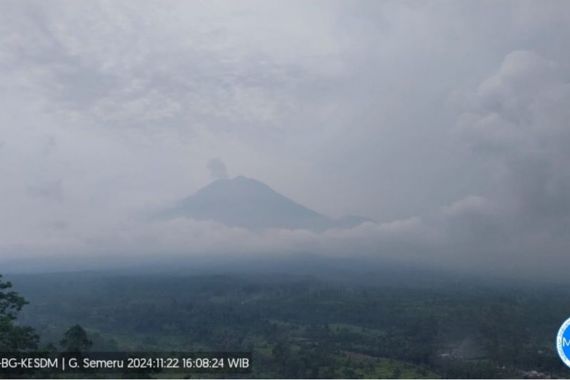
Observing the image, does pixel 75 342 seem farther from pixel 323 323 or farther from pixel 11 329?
pixel 323 323

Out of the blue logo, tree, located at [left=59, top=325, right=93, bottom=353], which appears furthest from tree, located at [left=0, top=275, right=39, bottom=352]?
the blue logo

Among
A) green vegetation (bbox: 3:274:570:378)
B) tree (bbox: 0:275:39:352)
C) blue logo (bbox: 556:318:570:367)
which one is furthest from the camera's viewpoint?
green vegetation (bbox: 3:274:570:378)

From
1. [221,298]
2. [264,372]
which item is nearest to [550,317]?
[264,372]

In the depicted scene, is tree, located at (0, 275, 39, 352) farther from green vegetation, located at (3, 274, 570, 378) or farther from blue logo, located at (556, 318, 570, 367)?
blue logo, located at (556, 318, 570, 367)

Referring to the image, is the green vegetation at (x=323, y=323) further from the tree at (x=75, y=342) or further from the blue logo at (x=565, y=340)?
the blue logo at (x=565, y=340)

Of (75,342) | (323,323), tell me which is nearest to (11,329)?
(75,342)

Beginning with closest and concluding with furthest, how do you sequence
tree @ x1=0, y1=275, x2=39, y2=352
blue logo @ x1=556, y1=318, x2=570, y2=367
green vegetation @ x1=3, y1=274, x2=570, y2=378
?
blue logo @ x1=556, y1=318, x2=570, y2=367, tree @ x1=0, y1=275, x2=39, y2=352, green vegetation @ x1=3, y1=274, x2=570, y2=378

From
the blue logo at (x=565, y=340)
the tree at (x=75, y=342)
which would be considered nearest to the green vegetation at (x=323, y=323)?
the tree at (x=75, y=342)
